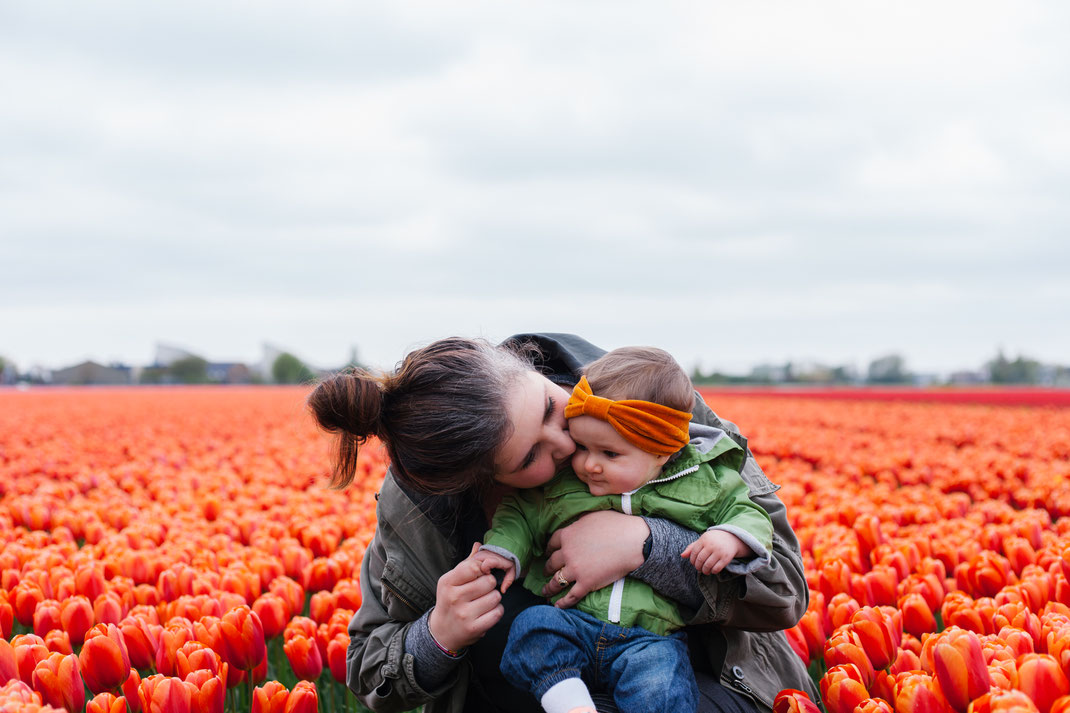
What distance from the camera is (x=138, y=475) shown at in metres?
6.20

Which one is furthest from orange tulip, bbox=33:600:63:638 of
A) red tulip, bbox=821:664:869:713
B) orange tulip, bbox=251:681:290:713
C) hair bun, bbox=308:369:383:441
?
red tulip, bbox=821:664:869:713

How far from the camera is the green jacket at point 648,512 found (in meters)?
2.09

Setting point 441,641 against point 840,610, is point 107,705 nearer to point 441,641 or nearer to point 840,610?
point 441,641

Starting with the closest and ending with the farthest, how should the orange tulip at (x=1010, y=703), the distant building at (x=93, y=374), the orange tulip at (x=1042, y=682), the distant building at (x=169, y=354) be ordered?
the orange tulip at (x=1010, y=703) → the orange tulip at (x=1042, y=682) → the distant building at (x=93, y=374) → the distant building at (x=169, y=354)

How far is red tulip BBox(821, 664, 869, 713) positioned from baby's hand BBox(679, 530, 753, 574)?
0.38 meters

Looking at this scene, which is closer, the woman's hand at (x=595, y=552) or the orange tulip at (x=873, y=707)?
the orange tulip at (x=873, y=707)

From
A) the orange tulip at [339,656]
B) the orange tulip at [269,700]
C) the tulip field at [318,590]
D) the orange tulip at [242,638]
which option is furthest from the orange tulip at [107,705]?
the orange tulip at [339,656]

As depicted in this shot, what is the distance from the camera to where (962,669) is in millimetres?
1701

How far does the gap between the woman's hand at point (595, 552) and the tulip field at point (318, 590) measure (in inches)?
20.8

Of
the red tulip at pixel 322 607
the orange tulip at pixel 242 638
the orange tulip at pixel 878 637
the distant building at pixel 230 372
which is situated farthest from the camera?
the distant building at pixel 230 372

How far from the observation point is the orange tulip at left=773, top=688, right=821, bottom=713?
2.00 meters

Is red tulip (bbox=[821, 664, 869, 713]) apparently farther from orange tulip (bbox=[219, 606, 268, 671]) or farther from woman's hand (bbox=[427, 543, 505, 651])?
orange tulip (bbox=[219, 606, 268, 671])

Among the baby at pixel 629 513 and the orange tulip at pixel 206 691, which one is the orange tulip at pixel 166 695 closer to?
the orange tulip at pixel 206 691

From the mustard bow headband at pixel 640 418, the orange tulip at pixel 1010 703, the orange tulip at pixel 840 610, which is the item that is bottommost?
the orange tulip at pixel 840 610
